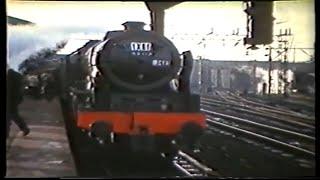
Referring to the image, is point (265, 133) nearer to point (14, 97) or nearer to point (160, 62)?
point (160, 62)

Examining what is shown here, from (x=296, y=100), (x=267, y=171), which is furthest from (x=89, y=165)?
(x=296, y=100)

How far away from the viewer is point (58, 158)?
488cm

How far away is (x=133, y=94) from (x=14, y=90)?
1.02 m

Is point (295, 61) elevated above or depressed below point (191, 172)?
above

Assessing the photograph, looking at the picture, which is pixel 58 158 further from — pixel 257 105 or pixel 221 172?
pixel 257 105

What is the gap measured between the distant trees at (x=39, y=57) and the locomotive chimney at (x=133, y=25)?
1.66ft

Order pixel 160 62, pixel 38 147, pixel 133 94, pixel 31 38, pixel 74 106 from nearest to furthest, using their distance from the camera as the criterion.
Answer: pixel 31 38, pixel 38 147, pixel 74 106, pixel 133 94, pixel 160 62

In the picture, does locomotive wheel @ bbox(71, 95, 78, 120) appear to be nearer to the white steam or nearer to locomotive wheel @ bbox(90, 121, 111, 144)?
locomotive wheel @ bbox(90, 121, 111, 144)

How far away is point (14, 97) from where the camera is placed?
4715 millimetres

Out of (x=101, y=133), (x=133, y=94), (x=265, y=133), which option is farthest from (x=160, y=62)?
(x=265, y=133)

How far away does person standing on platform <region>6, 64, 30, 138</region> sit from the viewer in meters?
4.65

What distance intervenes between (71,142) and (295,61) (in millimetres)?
1976

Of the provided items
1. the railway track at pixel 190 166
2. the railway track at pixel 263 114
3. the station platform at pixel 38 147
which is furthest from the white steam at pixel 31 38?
the railway track at pixel 190 166

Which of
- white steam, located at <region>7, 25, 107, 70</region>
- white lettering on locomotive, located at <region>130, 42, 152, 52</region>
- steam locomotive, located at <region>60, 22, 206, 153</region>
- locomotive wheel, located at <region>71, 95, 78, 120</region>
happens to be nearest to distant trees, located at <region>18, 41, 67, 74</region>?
white steam, located at <region>7, 25, 107, 70</region>
